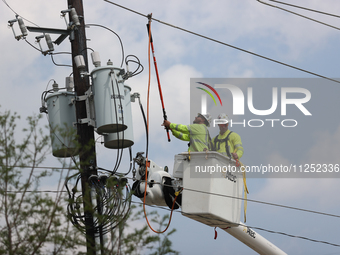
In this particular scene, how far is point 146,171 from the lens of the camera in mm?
11562

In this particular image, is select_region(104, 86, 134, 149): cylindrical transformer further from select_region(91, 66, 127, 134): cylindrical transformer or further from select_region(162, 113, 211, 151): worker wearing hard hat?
select_region(162, 113, 211, 151): worker wearing hard hat

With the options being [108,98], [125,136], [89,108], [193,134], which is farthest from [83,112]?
[193,134]

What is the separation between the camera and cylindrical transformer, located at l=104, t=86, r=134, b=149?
11.0 meters

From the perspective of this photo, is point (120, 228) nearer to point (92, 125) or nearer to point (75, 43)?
point (92, 125)

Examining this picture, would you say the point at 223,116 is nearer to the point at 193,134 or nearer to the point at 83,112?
the point at 193,134

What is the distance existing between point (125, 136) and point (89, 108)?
31.6 inches

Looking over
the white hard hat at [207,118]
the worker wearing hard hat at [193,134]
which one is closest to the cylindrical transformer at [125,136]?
the worker wearing hard hat at [193,134]

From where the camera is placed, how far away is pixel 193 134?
12.1 meters

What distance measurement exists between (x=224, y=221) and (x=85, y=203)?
11.7 feet

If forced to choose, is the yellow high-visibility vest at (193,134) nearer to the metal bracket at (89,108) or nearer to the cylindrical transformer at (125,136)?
the cylindrical transformer at (125,136)

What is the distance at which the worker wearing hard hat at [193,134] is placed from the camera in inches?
473

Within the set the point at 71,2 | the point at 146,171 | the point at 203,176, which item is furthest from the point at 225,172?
the point at 71,2

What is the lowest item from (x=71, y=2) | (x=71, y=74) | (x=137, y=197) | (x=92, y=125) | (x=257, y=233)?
(x=257, y=233)

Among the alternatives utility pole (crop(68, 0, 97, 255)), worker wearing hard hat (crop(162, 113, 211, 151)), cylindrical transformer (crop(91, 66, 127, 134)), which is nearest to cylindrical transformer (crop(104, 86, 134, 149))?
cylindrical transformer (crop(91, 66, 127, 134))
